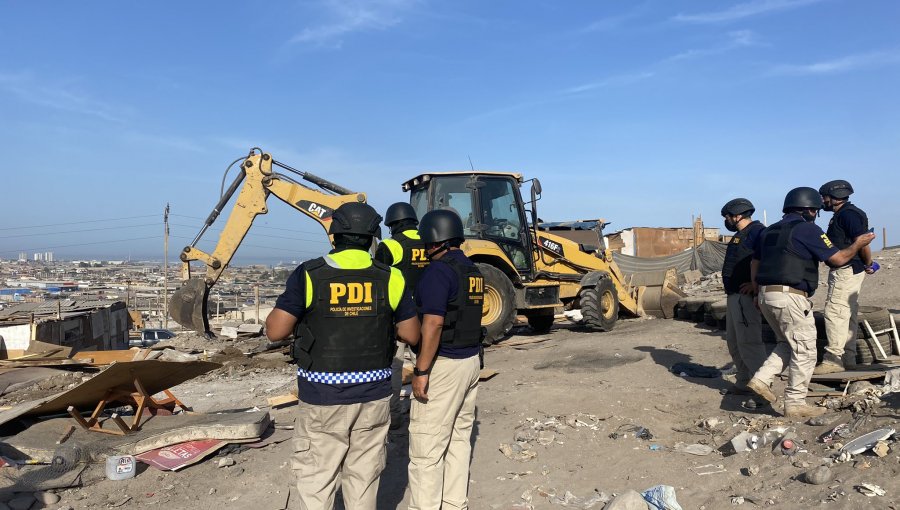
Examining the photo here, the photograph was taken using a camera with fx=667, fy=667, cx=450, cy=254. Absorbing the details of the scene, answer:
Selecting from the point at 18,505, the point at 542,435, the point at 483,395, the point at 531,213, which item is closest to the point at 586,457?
the point at 542,435

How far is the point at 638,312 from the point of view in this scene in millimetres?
13906

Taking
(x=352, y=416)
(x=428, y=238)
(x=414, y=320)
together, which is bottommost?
(x=352, y=416)

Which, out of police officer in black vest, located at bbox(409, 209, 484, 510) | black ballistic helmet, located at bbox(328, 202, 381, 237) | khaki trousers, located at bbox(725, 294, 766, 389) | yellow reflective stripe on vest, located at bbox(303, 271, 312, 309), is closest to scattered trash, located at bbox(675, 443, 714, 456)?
khaki trousers, located at bbox(725, 294, 766, 389)

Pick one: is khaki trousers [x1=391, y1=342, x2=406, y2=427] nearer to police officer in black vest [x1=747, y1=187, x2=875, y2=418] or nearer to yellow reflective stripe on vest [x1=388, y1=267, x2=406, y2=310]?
yellow reflective stripe on vest [x1=388, y1=267, x2=406, y2=310]

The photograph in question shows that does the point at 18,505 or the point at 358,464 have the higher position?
the point at 358,464

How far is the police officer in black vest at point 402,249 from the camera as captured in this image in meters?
5.33

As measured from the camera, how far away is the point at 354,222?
339cm

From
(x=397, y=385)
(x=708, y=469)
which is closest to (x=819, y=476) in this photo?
(x=708, y=469)

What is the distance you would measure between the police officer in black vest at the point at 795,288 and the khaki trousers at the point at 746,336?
71 centimetres

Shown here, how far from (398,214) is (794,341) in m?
3.32

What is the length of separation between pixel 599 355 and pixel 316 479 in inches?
246

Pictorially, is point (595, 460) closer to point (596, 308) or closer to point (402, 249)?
point (402, 249)

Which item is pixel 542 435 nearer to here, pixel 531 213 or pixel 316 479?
pixel 316 479

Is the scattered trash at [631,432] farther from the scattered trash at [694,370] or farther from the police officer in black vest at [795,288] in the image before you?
the scattered trash at [694,370]
